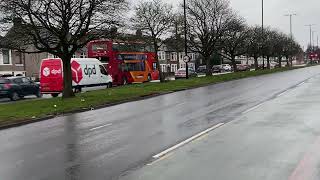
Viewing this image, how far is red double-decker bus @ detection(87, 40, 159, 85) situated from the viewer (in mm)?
47406

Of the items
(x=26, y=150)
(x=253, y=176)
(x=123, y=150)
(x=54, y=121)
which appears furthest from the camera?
(x=54, y=121)

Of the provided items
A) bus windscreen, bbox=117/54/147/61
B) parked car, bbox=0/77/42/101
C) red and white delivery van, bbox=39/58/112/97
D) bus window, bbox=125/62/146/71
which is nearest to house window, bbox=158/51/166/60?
bus windscreen, bbox=117/54/147/61

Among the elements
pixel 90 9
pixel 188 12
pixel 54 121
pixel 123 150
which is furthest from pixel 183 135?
pixel 188 12

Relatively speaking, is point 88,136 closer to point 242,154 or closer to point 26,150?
point 26,150

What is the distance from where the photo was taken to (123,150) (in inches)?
425

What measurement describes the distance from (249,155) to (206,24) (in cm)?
4628

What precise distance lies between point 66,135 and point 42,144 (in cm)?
162

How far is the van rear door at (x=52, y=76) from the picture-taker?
35.3 metres

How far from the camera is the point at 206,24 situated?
180 feet

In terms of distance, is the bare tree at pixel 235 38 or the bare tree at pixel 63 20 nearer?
the bare tree at pixel 63 20

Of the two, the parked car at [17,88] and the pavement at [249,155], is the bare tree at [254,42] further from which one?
the pavement at [249,155]

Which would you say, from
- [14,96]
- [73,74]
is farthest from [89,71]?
[14,96]

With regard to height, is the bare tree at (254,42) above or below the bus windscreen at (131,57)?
above

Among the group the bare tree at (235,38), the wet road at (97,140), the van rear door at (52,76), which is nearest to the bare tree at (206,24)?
the bare tree at (235,38)
